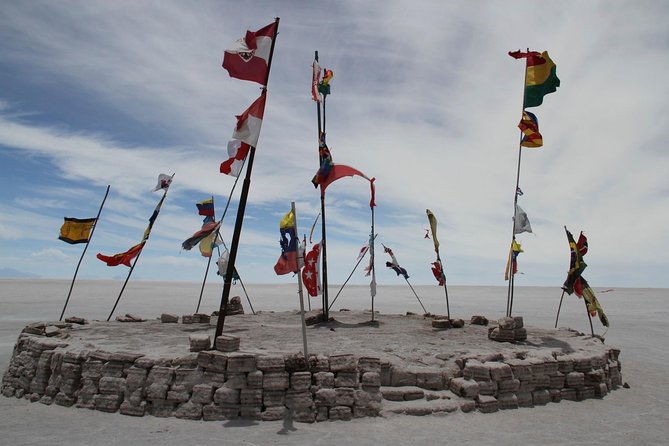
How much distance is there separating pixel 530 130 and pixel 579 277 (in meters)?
5.30

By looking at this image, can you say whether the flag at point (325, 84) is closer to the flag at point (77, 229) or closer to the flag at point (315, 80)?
the flag at point (315, 80)

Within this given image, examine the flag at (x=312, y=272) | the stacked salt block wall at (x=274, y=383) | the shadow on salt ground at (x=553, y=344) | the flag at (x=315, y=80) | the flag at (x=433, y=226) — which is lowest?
the stacked salt block wall at (x=274, y=383)

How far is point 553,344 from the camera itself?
13625 mm

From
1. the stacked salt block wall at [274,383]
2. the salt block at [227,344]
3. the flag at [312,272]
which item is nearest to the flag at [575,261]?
the stacked salt block wall at [274,383]

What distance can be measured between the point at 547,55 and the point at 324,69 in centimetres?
817

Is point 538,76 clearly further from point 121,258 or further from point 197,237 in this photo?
point 121,258

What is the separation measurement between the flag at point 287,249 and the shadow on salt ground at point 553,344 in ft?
25.7

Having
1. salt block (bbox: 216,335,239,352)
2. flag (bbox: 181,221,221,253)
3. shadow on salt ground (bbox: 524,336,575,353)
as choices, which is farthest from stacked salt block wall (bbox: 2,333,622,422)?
flag (bbox: 181,221,221,253)

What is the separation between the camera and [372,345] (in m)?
12.6

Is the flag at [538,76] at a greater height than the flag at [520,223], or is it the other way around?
the flag at [538,76]

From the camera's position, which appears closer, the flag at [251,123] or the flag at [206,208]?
the flag at [251,123]

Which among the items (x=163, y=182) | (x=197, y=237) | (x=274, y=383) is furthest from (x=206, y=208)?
(x=274, y=383)

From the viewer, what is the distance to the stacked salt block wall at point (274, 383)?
9289mm

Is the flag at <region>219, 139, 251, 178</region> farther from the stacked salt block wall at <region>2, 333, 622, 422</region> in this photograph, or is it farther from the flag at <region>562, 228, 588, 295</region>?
the flag at <region>562, 228, 588, 295</region>
